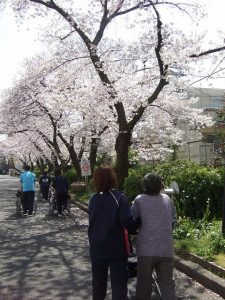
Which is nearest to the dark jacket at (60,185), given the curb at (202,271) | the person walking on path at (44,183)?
the person walking on path at (44,183)

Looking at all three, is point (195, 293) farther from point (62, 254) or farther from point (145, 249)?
point (62, 254)

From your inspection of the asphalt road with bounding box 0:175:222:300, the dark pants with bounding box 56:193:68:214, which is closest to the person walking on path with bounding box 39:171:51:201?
the dark pants with bounding box 56:193:68:214

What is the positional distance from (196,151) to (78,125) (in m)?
14.2

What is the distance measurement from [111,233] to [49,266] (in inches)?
146

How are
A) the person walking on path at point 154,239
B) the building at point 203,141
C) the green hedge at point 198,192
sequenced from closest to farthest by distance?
the person walking on path at point 154,239 < the green hedge at point 198,192 < the building at point 203,141

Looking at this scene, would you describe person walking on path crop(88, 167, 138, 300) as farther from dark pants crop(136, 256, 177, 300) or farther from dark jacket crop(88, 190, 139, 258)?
dark pants crop(136, 256, 177, 300)

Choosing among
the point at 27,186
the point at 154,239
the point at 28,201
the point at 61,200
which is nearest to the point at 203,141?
the point at 61,200

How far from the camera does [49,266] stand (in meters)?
7.70

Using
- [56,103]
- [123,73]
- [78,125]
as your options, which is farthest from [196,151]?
[123,73]

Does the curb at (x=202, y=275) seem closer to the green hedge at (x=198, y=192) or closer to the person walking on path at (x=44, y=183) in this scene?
the green hedge at (x=198, y=192)

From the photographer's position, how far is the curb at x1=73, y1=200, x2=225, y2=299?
5.90 meters

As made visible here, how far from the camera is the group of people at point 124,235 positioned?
4.37m

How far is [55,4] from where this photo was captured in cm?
1399

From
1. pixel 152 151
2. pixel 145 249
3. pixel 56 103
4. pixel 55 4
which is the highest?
pixel 55 4
